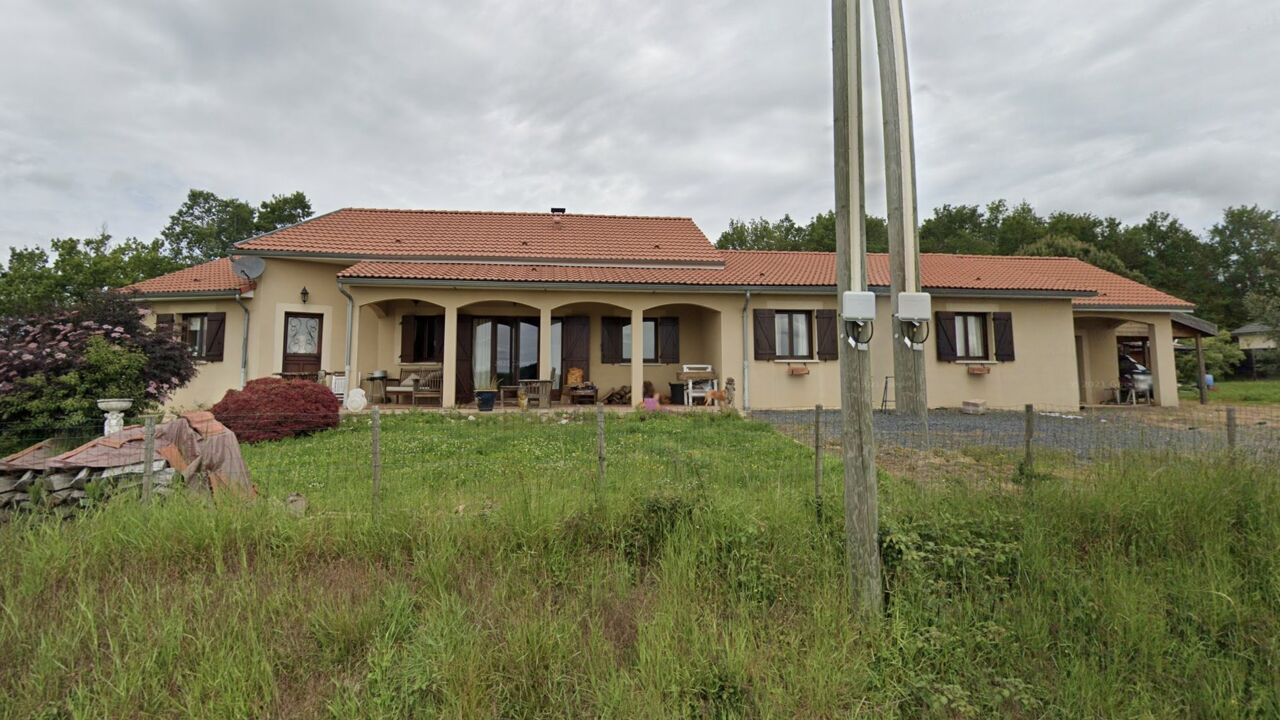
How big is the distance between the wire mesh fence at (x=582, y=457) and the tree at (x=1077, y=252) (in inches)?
1296

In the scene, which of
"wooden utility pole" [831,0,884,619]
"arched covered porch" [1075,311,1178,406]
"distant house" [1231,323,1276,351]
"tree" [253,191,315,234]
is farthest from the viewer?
"tree" [253,191,315,234]

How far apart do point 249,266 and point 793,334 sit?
14.1 m

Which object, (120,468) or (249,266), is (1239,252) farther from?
(249,266)

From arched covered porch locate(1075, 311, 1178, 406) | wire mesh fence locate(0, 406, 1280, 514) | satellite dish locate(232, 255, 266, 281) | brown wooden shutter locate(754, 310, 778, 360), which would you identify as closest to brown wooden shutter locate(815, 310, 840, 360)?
brown wooden shutter locate(754, 310, 778, 360)

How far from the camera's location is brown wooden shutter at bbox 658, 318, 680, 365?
1397cm

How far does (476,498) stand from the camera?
3.79 meters

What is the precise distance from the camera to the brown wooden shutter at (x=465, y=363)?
41.9ft

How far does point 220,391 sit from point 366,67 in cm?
903

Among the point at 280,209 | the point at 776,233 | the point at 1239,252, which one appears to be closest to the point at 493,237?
the point at 776,233

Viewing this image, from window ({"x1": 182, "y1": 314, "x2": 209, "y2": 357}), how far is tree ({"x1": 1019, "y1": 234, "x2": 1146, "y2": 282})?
43324 millimetres

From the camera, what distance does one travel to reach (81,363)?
6.81 metres

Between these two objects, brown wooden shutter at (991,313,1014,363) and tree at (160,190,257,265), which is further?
tree at (160,190,257,265)

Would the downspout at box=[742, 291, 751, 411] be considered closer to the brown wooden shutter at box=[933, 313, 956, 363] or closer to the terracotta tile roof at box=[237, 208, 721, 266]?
the terracotta tile roof at box=[237, 208, 721, 266]

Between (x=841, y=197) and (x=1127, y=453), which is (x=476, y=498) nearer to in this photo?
(x=841, y=197)
